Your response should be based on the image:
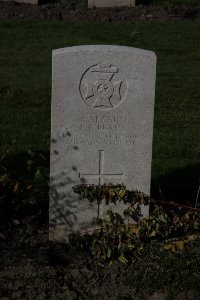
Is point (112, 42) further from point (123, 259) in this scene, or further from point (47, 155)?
point (123, 259)

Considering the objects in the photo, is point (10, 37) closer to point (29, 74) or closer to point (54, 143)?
point (29, 74)

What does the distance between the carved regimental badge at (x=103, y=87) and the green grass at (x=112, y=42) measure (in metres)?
1.94

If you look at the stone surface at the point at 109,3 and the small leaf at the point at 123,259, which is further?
the stone surface at the point at 109,3

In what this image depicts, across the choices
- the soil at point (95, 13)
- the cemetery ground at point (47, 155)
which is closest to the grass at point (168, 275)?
the cemetery ground at point (47, 155)

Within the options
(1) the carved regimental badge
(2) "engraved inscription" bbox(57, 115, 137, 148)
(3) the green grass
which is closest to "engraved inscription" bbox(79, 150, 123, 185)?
(2) "engraved inscription" bbox(57, 115, 137, 148)

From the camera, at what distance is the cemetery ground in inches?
220

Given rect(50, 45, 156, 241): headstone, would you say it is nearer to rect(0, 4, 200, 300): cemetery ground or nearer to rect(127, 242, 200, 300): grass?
rect(0, 4, 200, 300): cemetery ground

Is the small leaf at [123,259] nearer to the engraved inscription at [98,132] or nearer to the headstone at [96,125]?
the headstone at [96,125]

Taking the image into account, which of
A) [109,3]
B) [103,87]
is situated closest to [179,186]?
[103,87]

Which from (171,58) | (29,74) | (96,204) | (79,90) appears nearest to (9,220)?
(96,204)

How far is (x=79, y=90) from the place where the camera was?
20.1 ft

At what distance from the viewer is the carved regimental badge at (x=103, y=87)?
6113 mm

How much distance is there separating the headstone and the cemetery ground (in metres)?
0.34

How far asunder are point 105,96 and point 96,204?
844 mm
